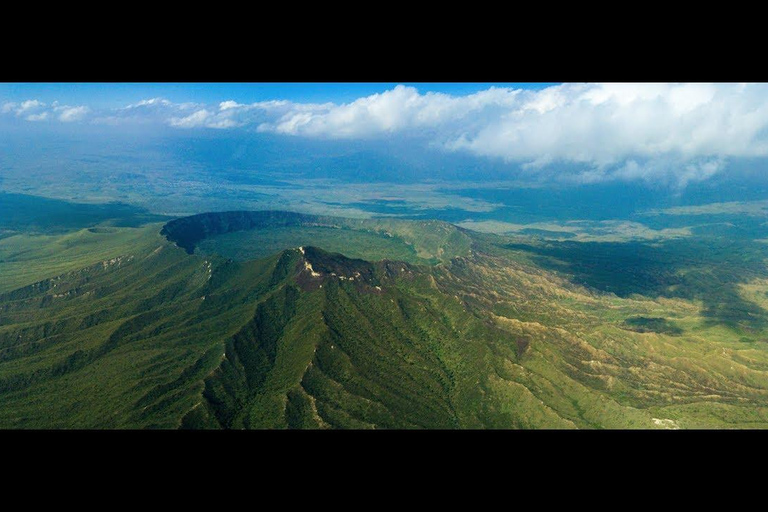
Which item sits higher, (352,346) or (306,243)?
(306,243)

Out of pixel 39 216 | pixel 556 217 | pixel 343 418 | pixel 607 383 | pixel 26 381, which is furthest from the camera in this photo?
pixel 556 217

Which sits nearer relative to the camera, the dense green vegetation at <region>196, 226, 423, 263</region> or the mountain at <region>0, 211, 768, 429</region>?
the mountain at <region>0, 211, 768, 429</region>

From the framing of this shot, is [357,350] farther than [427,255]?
No

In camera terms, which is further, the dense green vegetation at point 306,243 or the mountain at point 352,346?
the dense green vegetation at point 306,243

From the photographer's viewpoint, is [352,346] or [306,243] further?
[306,243]
